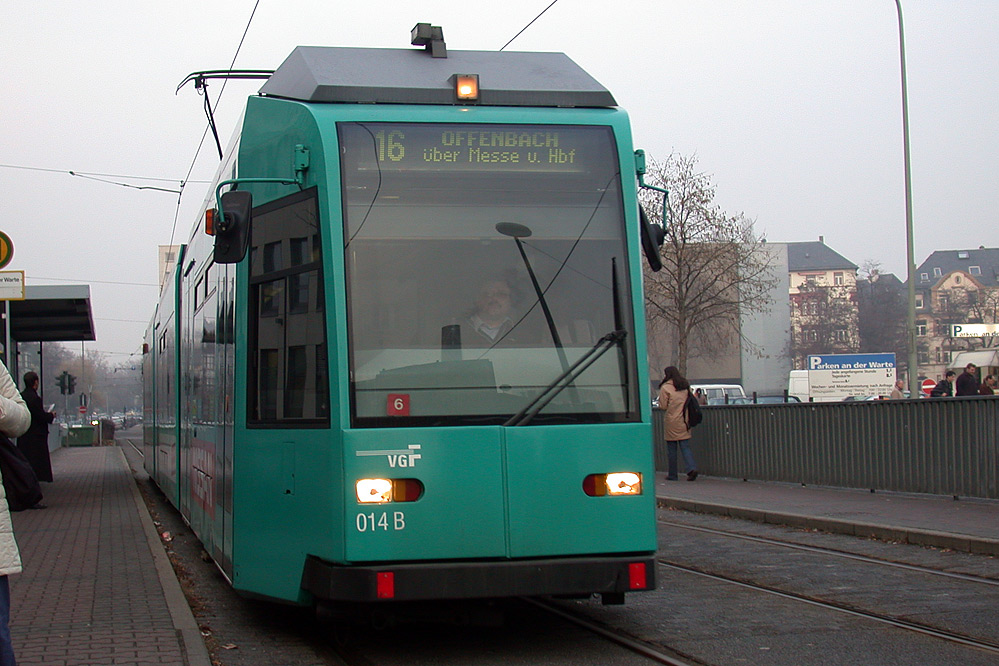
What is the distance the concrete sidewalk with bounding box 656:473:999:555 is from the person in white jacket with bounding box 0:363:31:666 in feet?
26.8

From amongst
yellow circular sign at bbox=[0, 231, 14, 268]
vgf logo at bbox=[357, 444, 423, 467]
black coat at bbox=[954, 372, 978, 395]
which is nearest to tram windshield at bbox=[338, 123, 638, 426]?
vgf logo at bbox=[357, 444, 423, 467]

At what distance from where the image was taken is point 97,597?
847cm

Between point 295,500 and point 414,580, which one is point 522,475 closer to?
point 414,580

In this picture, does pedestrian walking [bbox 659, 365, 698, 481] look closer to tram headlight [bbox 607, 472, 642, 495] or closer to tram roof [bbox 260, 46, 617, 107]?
tram roof [bbox 260, 46, 617, 107]

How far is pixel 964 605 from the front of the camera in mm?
7770

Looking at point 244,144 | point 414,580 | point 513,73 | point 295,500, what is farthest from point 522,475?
point 244,144

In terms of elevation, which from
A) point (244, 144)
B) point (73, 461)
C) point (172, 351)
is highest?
point (244, 144)

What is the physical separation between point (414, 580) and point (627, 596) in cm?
280

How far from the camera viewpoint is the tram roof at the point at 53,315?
811 inches

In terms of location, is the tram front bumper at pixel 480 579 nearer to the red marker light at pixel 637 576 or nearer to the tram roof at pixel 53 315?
the red marker light at pixel 637 576

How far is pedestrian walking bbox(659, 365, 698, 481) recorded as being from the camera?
18.5 meters

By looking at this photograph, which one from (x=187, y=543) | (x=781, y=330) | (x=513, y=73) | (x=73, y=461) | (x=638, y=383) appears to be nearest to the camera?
(x=638, y=383)

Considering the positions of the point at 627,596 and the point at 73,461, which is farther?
the point at 73,461

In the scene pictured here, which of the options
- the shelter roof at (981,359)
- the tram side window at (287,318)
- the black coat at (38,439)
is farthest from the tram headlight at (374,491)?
the shelter roof at (981,359)
